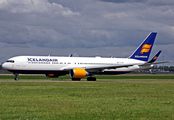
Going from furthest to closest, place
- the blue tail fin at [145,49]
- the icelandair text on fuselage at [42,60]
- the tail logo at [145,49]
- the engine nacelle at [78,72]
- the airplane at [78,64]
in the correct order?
the tail logo at [145,49] < the blue tail fin at [145,49] < the engine nacelle at [78,72] < the icelandair text on fuselage at [42,60] < the airplane at [78,64]

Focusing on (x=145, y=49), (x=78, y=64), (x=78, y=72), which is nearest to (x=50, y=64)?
(x=78, y=72)

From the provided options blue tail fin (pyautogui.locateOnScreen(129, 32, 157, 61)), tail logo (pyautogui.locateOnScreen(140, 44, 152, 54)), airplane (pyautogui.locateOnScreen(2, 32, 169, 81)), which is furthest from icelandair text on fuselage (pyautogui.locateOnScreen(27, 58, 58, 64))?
tail logo (pyautogui.locateOnScreen(140, 44, 152, 54))

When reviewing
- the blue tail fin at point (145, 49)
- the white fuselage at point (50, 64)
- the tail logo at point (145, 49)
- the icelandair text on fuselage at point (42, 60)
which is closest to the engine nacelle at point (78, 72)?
the white fuselage at point (50, 64)

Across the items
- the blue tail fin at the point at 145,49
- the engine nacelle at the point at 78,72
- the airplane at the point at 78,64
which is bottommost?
the engine nacelle at the point at 78,72

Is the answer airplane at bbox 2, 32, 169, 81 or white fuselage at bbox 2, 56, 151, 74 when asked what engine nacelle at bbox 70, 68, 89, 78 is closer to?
airplane at bbox 2, 32, 169, 81

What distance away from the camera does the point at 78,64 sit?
198ft

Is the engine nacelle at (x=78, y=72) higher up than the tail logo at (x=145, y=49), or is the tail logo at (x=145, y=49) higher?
the tail logo at (x=145, y=49)

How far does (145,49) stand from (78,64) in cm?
1756

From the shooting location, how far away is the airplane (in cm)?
5509

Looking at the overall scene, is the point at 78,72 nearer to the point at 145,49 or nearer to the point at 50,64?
the point at 50,64

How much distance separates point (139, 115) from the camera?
16312 millimetres

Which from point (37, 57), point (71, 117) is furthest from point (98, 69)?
point (71, 117)

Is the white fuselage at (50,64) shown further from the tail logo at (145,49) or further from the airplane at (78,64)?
the tail logo at (145,49)

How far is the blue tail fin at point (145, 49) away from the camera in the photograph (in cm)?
6838
